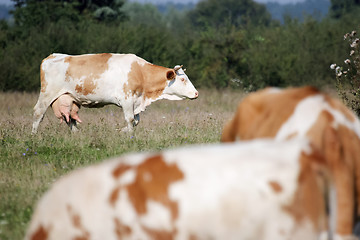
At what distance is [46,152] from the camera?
8.20 m

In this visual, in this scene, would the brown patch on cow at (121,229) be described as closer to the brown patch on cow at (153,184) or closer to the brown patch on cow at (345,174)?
the brown patch on cow at (153,184)

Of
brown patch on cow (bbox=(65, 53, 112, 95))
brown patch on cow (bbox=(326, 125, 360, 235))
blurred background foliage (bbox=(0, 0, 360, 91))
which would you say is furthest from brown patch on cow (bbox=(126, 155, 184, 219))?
blurred background foliage (bbox=(0, 0, 360, 91))

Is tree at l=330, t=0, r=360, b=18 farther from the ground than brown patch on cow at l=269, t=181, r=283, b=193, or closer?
closer

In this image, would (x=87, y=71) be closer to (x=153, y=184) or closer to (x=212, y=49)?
(x=153, y=184)

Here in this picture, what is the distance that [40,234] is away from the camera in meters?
2.63

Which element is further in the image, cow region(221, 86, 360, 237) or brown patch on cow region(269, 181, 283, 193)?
cow region(221, 86, 360, 237)

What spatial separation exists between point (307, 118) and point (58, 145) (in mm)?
5983

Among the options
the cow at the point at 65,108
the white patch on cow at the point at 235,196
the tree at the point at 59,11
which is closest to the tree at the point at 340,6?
the tree at the point at 59,11

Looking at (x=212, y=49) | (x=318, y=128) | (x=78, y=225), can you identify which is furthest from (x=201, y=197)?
(x=212, y=49)

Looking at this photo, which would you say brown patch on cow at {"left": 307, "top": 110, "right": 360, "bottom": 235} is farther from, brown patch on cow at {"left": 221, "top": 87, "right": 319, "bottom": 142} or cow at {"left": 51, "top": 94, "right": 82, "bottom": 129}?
cow at {"left": 51, "top": 94, "right": 82, "bottom": 129}

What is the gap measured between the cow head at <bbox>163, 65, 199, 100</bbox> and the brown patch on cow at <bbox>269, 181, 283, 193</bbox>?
29.7 ft

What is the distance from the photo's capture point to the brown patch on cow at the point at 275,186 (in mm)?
2389

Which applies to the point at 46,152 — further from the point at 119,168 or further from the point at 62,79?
the point at 119,168

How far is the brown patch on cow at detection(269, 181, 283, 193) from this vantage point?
2.39 metres
